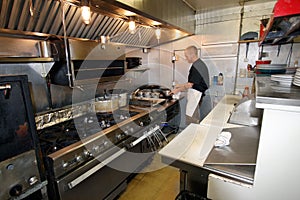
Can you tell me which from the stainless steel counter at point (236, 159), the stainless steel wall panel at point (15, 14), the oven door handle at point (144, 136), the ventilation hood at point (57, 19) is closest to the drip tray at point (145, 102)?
the oven door handle at point (144, 136)

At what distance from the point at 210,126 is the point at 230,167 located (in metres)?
0.65

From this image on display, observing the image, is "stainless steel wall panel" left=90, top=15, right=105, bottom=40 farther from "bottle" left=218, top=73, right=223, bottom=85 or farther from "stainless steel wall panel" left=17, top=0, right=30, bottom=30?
"bottle" left=218, top=73, right=223, bottom=85

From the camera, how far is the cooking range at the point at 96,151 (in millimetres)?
1157

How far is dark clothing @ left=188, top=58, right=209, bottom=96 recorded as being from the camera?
8.80 ft

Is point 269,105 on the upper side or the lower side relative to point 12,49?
lower

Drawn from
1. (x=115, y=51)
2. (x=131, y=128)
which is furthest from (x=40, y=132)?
(x=115, y=51)

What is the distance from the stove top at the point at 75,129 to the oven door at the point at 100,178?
0.24 meters

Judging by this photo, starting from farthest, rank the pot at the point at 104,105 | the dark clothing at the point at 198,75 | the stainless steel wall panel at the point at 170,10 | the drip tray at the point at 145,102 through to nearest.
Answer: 1. the dark clothing at the point at 198,75
2. the drip tray at the point at 145,102
3. the pot at the point at 104,105
4. the stainless steel wall panel at the point at 170,10

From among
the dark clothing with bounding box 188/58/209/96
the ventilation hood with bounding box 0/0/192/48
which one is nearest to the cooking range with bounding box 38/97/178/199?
the ventilation hood with bounding box 0/0/192/48

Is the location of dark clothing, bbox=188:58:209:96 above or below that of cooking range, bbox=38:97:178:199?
above

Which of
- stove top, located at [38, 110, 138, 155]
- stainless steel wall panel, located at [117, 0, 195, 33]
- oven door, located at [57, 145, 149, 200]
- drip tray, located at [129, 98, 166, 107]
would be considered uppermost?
stainless steel wall panel, located at [117, 0, 195, 33]

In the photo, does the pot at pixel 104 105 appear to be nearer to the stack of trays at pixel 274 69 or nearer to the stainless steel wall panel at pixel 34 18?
the stainless steel wall panel at pixel 34 18

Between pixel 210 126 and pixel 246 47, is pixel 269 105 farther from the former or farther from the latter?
pixel 246 47

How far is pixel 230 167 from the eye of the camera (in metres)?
0.93
